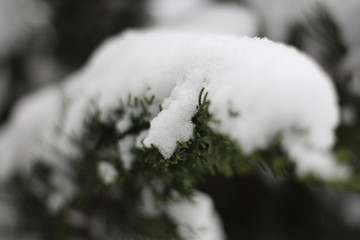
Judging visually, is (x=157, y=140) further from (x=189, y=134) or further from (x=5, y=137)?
(x=5, y=137)

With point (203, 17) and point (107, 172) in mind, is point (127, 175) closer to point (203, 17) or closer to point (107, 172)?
point (107, 172)

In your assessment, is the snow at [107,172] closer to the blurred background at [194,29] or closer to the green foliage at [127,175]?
the green foliage at [127,175]

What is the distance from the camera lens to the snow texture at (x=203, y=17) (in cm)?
120

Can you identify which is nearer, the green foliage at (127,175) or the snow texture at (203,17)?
the green foliage at (127,175)

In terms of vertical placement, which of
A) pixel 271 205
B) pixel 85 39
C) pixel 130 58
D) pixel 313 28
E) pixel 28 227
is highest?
pixel 85 39

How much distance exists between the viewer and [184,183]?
683mm

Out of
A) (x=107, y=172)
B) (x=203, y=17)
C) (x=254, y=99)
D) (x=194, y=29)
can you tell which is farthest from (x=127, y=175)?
(x=203, y=17)

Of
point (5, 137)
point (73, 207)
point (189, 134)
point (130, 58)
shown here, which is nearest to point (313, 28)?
point (130, 58)

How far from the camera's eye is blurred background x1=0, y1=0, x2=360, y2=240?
4.28ft

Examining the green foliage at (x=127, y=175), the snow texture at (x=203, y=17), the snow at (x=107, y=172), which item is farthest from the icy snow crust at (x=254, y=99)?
the snow texture at (x=203, y=17)

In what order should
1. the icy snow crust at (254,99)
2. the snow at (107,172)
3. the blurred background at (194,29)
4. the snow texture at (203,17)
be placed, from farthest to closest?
the blurred background at (194,29), the snow texture at (203,17), the snow at (107,172), the icy snow crust at (254,99)

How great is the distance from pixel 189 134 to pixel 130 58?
35cm

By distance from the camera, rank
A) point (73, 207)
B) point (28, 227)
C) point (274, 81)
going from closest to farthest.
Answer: point (274, 81) → point (73, 207) → point (28, 227)

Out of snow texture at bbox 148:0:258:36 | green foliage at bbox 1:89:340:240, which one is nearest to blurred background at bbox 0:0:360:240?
snow texture at bbox 148:0:258:36
